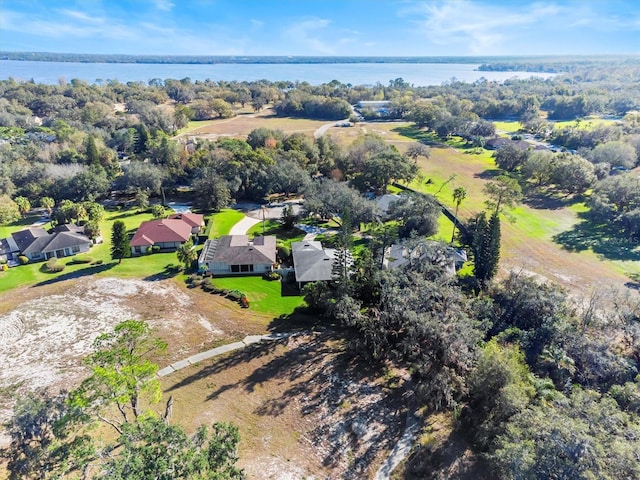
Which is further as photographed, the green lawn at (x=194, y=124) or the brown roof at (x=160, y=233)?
the green lawn at (x=194, y=124)

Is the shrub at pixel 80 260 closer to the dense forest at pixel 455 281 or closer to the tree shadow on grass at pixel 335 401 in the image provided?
the dense forest at pixel 455 281

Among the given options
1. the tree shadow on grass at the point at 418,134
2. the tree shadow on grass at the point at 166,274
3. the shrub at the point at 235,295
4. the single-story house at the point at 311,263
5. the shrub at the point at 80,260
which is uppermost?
the tree shadow on grass at the point at 418,134

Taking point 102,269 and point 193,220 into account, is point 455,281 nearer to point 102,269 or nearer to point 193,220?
point 193,220

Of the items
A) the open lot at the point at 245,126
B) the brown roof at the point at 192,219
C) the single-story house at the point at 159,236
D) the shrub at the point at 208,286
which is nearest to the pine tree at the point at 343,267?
the shrub at the point at 208,286

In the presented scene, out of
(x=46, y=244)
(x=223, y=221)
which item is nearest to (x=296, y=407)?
(x=223, y=221)

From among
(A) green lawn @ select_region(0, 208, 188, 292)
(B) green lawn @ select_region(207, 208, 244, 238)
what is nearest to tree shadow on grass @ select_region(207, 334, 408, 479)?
(A) green lawn @ select_region(0, 208, 188, 292)

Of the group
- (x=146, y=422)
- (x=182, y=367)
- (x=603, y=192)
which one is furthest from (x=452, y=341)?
(x=603, y=192)
